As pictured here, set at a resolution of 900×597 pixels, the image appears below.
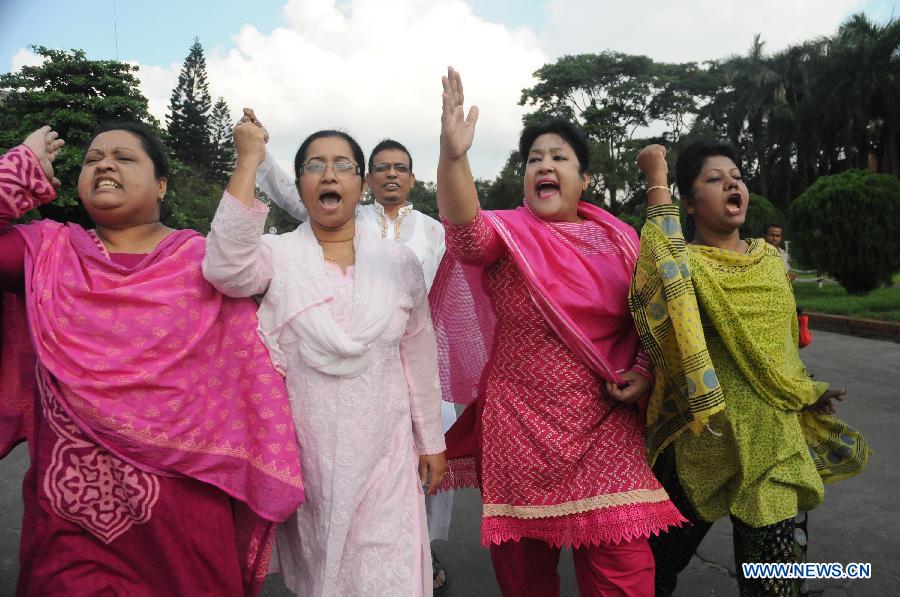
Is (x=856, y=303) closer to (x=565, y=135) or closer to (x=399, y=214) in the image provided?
(x=399, y=214)

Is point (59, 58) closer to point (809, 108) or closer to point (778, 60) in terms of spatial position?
point (809, 108)

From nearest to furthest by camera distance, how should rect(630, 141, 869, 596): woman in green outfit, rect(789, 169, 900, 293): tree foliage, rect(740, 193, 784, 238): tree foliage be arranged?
rect(630, 141, 869, 596): woman in green outfit, rect(789, 169, 900, 293): tree foliage, rect(740, 193, 784, 238): tree foliage

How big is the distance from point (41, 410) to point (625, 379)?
70.3 inches

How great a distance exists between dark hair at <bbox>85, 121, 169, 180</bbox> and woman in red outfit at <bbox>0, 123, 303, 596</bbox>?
0.07 ft

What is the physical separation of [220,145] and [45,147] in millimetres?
37020

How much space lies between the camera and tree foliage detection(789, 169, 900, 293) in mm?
13477

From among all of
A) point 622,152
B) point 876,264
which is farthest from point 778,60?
point 876,264

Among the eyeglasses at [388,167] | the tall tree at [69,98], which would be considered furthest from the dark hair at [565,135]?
the tall tree at [69,98]

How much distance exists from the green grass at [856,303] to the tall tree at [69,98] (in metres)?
15.2

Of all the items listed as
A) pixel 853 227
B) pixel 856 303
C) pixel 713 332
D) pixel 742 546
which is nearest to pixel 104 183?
pixel 713 332

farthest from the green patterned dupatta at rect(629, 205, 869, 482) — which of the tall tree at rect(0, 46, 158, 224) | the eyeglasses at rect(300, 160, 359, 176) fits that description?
the tall tree at rect(0, 46, 158, 224)

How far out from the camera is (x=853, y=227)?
13.6m

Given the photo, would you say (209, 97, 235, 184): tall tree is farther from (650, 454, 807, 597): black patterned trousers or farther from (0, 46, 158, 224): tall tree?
(650, 454, 807, 597): black patterned trousers

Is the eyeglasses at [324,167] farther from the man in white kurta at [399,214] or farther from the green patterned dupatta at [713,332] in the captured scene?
the man in white kurta at [399,214]
